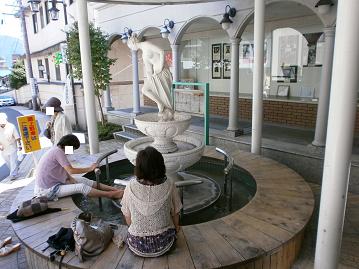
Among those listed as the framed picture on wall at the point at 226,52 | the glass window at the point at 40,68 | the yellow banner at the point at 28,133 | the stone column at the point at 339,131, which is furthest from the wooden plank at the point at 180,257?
the glass window at the point at 40,68

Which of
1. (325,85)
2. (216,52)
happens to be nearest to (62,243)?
(325,85)

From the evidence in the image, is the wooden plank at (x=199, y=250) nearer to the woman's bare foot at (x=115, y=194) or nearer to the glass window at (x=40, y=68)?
the woman's bare foot at (x=115, y=194)

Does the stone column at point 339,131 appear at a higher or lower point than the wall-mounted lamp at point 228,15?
lower

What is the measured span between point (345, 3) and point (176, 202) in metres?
2.05

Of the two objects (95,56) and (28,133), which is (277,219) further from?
(95,56)

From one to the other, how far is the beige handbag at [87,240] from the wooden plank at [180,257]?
2.14ft

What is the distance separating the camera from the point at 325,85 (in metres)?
5.45

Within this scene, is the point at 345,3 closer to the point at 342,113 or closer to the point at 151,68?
the point at 342,113

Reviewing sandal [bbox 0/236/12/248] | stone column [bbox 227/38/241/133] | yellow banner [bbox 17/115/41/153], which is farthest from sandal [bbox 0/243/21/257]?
stone column [bbox 227/38/241/133]

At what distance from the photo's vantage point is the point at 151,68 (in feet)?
15.2

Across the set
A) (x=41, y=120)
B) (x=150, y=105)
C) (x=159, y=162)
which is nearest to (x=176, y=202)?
(x=159, y=162)

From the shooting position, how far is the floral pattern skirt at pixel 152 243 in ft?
8.65

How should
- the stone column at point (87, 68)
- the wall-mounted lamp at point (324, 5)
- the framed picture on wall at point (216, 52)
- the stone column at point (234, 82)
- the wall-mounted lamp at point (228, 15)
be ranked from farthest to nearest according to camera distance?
the framed picture on wall at point (216, 52) → the stone column at point (234, 82) → the wall-mounted lamp at point (228, 15) → the stone column at point (87, 68) → the wall-mounted lamp at point (324, 5)

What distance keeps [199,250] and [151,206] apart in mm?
711
